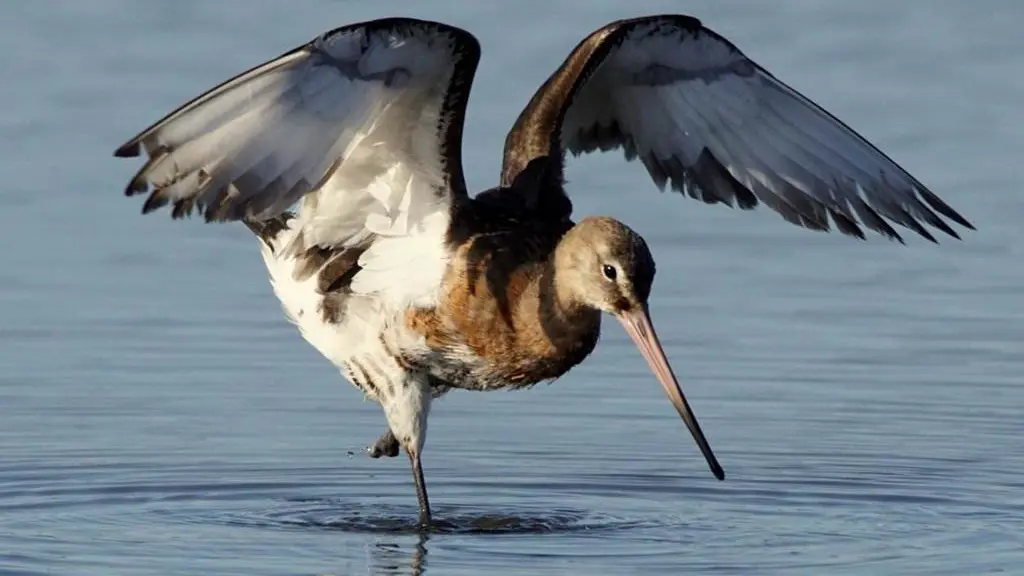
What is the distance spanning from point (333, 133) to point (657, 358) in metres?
1.47

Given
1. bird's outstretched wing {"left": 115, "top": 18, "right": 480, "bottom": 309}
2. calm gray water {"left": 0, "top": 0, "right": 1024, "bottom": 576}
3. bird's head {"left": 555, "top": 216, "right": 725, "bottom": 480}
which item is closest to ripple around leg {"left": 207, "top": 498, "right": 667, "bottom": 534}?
calm gray water {"left": 0, "top": 0, "right": 1024, "bottom": 576}

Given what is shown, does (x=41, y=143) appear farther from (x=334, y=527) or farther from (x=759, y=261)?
(x=334, y=527)

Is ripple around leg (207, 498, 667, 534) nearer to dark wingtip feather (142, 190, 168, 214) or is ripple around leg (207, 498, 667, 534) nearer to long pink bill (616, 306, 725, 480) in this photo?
long pink bill (616, 306, 725, 480)

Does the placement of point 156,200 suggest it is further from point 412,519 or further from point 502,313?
point 412,519

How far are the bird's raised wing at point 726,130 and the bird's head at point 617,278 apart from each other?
89cm

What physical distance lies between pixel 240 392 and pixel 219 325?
0.75m

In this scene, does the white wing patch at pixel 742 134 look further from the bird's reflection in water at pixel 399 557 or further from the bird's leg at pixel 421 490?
the bird's reflection in water at pixel 399 557

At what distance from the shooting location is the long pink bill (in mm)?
9609

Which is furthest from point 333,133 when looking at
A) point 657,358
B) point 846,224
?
point 846,224

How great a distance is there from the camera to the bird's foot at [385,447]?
1090 centimetres

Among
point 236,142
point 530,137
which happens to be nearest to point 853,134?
point 530,137

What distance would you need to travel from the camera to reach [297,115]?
9.12 metres

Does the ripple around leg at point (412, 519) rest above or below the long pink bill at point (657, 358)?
below

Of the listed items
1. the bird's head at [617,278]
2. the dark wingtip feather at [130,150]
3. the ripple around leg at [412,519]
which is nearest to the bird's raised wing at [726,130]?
the bird's head at [617,278]
